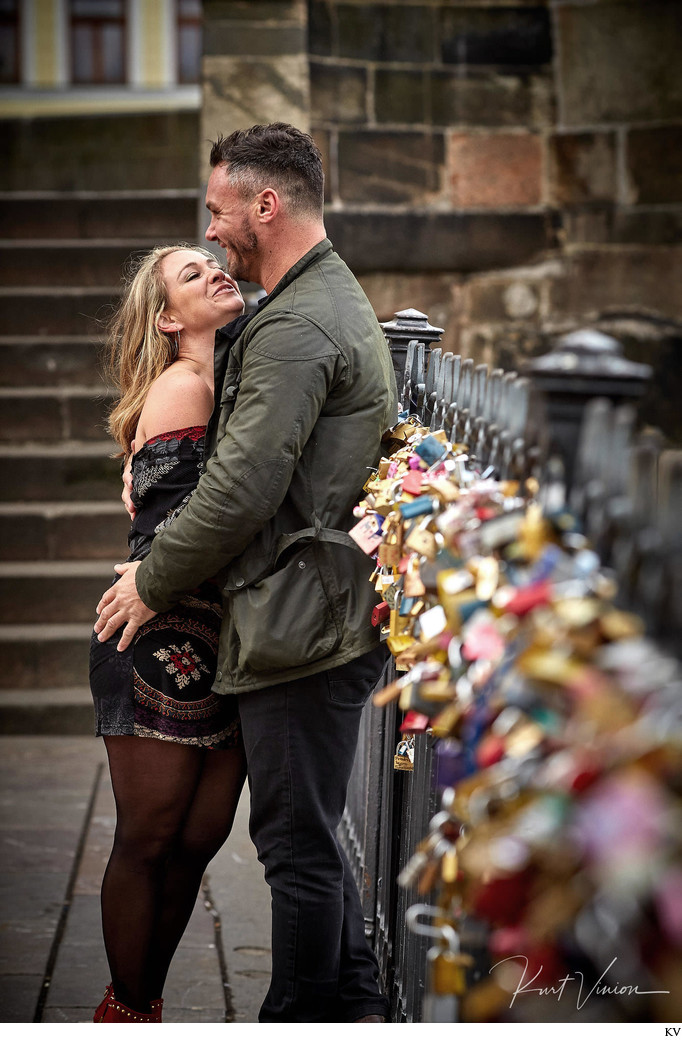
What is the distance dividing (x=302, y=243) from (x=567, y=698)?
1560mm

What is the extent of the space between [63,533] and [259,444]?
4.18m

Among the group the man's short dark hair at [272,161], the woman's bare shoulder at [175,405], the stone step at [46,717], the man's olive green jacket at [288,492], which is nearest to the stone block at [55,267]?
the stone step at [46,717]

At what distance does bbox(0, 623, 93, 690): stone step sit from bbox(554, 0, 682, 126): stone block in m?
3.44

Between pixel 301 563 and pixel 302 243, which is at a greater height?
pixel 302 243

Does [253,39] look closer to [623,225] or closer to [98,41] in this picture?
[623,225]

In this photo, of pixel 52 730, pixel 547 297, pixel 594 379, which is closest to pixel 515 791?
pixel 594 379

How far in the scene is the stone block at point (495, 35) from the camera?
5688 mm

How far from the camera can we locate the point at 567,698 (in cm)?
109

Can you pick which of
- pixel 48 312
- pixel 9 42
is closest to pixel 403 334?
pixel 48 312

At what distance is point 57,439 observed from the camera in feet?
22.0

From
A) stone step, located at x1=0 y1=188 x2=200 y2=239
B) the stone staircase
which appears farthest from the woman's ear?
stone step, located at x1=0 y1=188 x2=200 y2=239

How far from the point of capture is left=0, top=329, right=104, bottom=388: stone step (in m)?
7.01

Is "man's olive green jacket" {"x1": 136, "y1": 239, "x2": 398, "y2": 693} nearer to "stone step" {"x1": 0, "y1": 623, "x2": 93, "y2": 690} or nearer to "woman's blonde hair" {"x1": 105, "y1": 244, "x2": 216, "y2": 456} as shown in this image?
"woman's blonde hair" {"x1": 105, "y1": 244, "x2": 216, "y2": 456}

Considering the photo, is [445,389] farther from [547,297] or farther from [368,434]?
[547,297]
